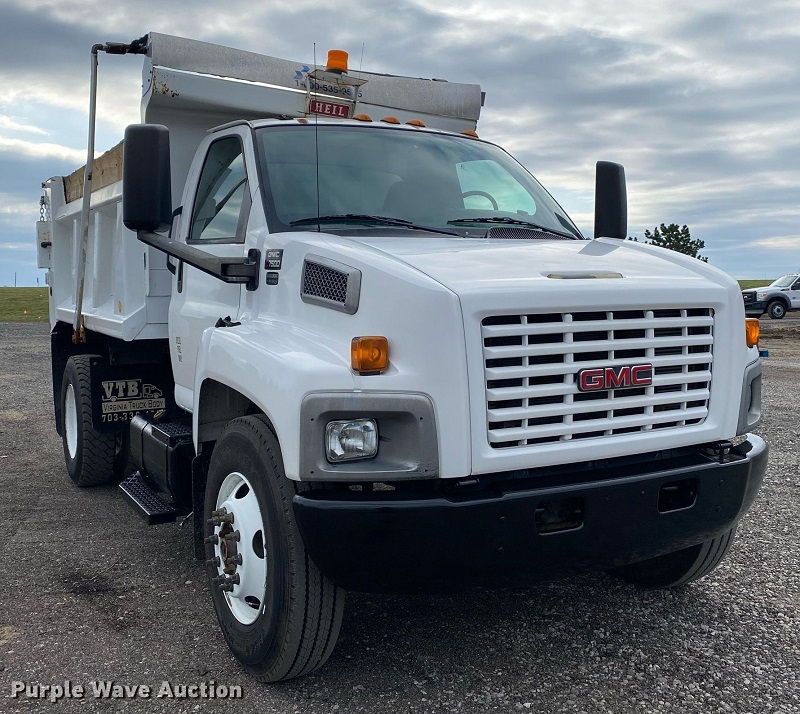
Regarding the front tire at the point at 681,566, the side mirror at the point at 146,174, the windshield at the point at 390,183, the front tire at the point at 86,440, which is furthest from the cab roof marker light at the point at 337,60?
the front tire at the point at 681,566

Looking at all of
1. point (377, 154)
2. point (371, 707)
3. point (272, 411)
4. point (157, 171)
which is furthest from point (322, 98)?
point (371, 707)

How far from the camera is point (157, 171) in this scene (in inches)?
161

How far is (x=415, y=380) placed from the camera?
3188mm

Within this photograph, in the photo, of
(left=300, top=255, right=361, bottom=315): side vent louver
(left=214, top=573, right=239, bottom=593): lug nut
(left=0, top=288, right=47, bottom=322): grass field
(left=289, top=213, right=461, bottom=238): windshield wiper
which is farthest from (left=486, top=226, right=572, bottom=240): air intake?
(left=0, top=288, right=47, bottom=322): grass field

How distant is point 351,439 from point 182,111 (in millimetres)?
3248

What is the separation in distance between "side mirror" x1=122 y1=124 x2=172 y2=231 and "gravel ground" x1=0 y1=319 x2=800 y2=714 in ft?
6.59

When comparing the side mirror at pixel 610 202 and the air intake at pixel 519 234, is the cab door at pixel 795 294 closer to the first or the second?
the side mirror at pixel 610 202

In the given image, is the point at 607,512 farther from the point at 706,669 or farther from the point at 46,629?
the point at 46,629

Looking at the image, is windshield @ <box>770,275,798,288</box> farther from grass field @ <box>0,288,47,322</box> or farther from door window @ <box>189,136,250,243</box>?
door window @ <box>189,136,250,243</box>

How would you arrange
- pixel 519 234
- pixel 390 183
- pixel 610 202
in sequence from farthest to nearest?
1. pixel 610 202
2. pixel 390 183
3. pixel 519 234

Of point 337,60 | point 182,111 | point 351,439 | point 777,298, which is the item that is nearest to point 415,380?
point 351,439

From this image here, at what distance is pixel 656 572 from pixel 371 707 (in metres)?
1.93

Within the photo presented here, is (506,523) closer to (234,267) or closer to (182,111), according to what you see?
(234,267)

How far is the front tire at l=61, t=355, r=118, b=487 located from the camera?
22.5 ft
